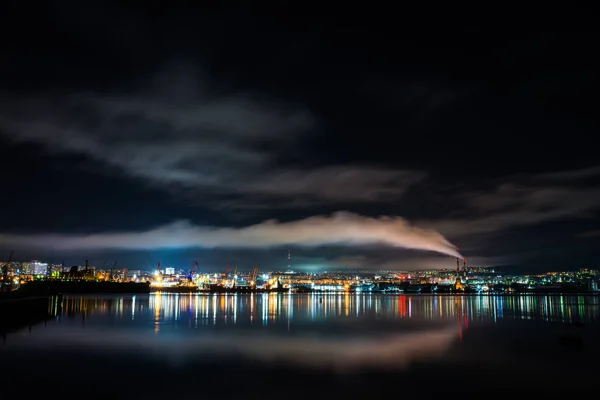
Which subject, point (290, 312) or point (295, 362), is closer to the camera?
point (295, 362)

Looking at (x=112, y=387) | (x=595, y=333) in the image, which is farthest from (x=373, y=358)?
(x=595, y=333)

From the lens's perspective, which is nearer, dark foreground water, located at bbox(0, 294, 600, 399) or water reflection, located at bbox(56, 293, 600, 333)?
dark foreground water, located at bbox(0, 294, 600, 399)

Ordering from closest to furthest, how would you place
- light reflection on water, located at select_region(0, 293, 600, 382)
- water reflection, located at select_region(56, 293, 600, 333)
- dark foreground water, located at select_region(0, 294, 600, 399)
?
1. dark foreground water, located at select_region(0, 294, 600, 399)
2. light reflection on water, located at select_region(0, 293, 600, 382)
3. water reflection, located at select_region(56, 293, 600, 333)

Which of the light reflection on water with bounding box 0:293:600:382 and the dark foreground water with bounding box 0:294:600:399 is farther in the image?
the light reflection on water with bounding box 0:293:600:382

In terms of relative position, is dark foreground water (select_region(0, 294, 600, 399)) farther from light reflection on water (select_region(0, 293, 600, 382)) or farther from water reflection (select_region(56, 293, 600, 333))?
water reflection (select_region(56, 293, 600, 333))

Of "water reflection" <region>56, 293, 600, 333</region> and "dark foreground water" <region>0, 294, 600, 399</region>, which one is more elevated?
"dark foreground water" <region>0, 294, 600, 399</region>

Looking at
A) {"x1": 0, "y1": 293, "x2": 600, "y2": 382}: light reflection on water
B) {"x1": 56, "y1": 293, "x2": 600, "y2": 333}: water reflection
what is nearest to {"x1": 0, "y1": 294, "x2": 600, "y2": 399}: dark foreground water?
{"x1": 0, "y1": 293, "x2": 600, "y2": 382}: light reflection on water

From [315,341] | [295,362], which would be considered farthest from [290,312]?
[295,362]

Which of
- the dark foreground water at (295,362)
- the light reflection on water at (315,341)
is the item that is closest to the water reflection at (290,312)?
the light reflection on water at (315,341)

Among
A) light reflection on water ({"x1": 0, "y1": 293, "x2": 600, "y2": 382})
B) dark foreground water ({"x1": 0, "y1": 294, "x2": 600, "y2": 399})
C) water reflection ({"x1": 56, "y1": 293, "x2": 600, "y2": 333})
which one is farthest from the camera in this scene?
water reflection ({"x1": 56, "y1": 293, "x2": 600, "y2": 333})

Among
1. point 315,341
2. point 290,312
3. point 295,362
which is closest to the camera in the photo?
point 295,362

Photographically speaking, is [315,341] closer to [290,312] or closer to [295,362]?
[295,362]

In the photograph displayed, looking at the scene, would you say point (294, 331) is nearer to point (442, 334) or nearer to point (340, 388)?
point (442, 334)

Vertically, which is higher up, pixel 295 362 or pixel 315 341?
pixel 295 362
